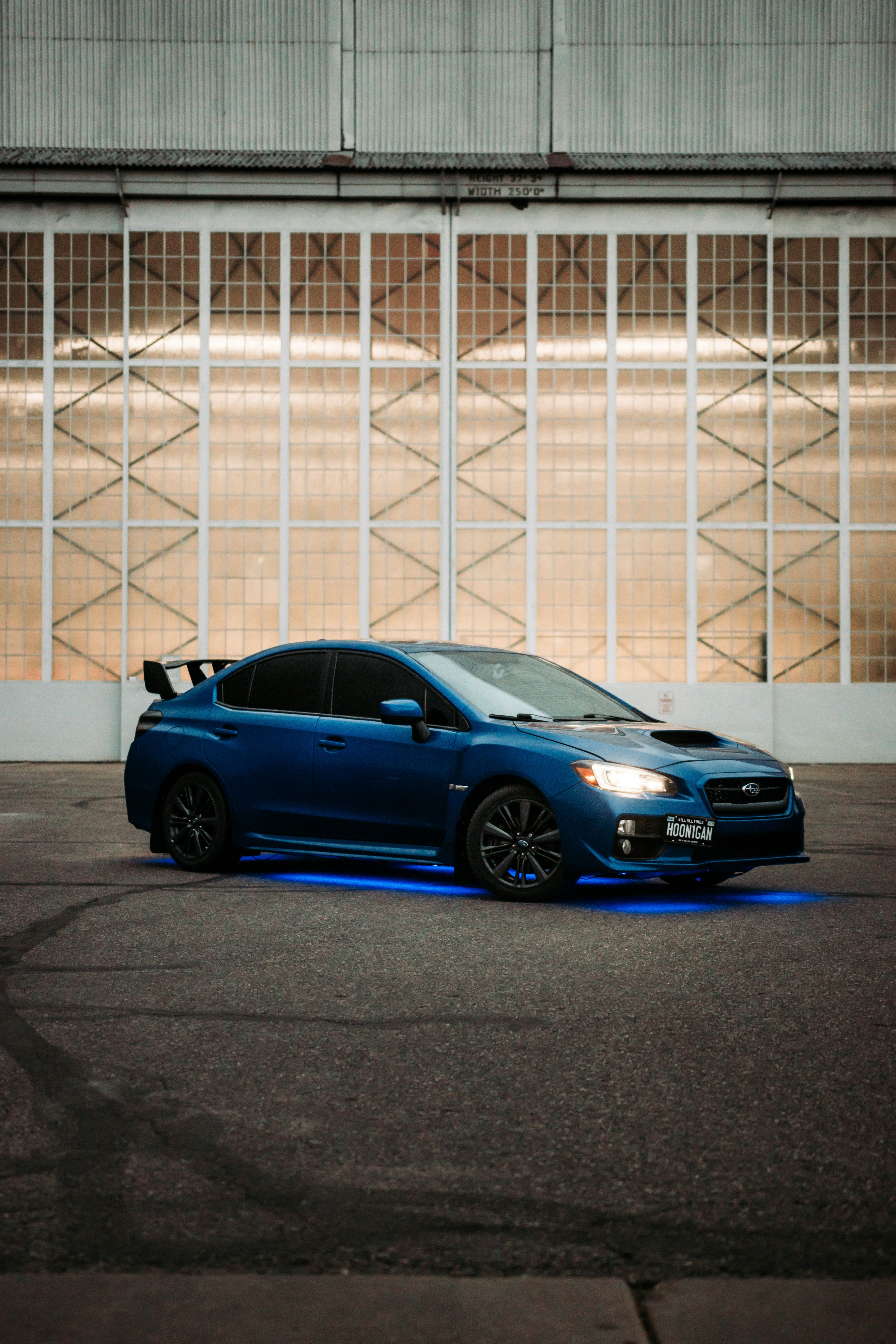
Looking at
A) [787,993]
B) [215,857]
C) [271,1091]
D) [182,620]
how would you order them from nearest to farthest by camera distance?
[271,1091] → [787,993] → [215,857] → [182,620]

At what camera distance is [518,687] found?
931 cm

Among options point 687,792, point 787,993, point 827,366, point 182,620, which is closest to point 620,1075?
point 787,993

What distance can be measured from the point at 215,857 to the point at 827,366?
22.6 meters

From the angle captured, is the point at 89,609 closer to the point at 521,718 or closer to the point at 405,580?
the point at 405,580

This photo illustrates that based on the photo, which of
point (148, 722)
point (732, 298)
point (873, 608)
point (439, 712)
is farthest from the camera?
point (873, 608)

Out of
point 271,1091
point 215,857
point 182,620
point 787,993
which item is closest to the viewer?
point 271,1091

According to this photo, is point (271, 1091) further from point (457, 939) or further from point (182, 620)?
point (182, 620)

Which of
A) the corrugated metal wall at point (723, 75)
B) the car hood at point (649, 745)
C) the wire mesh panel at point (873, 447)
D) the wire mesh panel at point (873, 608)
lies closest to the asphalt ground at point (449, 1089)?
the car hood at point (649, 745)

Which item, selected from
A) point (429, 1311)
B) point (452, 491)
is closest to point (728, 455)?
point (452, 491)

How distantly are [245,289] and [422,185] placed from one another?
429 cm

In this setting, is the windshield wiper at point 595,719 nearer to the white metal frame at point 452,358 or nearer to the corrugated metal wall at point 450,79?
the white metal frame at point 452,358

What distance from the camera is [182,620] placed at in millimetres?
28047

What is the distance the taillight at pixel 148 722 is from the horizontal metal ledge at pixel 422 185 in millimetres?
20670

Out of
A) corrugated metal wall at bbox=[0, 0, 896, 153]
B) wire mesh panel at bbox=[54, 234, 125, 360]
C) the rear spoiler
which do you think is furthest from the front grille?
corrugated metal wall at bbox=[0, 0, 896, 153]
